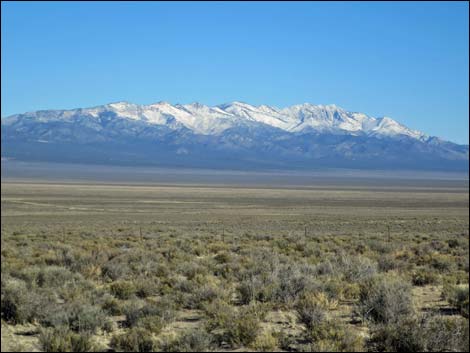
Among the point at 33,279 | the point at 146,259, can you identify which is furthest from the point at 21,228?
the point at 33,279

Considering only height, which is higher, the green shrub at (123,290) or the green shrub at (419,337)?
the green shrub at (419,337)

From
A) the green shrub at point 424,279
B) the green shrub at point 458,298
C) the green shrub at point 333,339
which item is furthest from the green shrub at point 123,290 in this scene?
the green shrub at point 424,279

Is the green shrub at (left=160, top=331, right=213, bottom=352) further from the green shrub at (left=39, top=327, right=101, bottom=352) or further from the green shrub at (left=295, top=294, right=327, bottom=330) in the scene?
the green shrub at (left=295, top=294, right=327, bottom=330)

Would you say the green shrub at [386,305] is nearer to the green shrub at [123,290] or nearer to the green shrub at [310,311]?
the green shrub at [310,311]

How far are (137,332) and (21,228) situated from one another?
108 feet

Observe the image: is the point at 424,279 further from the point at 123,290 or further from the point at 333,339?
the point at 123,290

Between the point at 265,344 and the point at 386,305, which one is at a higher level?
the point at 386,305

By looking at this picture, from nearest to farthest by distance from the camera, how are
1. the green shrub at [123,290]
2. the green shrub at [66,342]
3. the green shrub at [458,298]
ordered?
1. the green shrub at [66,342]
2. the green shrub at [458,298]
3. the green shrub at [123,290]

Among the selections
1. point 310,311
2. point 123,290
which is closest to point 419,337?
point 310,311

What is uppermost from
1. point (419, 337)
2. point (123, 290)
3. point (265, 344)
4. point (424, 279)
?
point (419, 337)

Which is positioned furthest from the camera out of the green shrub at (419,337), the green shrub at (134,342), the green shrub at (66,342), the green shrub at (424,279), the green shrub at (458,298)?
the green shrub at (424,279)

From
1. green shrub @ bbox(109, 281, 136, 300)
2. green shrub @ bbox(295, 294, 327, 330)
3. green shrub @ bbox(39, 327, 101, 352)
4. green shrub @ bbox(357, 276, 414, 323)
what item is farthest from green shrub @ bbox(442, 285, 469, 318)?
green shrub @ bbox(39, 327, 101, 352)

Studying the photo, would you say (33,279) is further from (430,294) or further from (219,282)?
(430,294)

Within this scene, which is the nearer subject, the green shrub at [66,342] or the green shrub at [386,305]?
the green shrub at [66,342]
